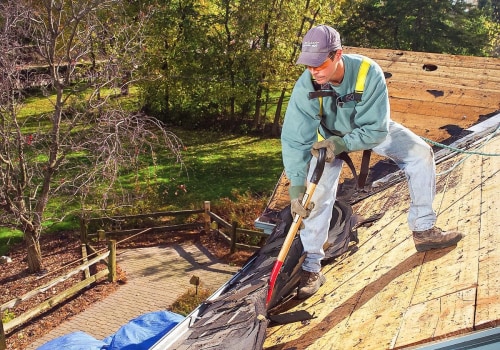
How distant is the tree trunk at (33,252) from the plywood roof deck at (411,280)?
837 centimetres

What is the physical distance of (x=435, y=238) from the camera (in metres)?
4.23

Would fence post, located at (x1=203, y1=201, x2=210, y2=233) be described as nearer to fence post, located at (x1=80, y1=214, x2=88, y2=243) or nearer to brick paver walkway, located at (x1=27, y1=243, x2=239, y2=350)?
brick paver walkway, located at (x1=27, y1=243, x2=239, y2=350)

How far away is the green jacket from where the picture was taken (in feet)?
12.4

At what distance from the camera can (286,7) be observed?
75.4 feet

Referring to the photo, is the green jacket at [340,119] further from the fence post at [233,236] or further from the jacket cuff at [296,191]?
the fence post at [233,236]

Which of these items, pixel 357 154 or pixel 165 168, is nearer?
pixel 357 154

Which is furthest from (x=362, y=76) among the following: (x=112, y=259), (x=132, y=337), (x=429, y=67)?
(x=112, y=259)

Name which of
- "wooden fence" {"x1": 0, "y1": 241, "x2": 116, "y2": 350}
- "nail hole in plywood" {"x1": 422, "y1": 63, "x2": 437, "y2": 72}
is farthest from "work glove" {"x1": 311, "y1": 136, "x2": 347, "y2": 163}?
"wooden fence" {"x1": 0, "y1": 241, "x2": 116, "y2": 350}

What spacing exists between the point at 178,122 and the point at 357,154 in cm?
2029

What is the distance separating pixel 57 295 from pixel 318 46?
10.2 metres

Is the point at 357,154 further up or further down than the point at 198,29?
further down

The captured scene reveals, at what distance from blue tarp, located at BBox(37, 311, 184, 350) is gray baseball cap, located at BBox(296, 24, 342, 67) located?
4.96 meters

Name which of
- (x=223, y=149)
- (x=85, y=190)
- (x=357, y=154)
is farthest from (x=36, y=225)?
(x=223, y=149)

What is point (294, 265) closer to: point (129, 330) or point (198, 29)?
point (129, 330)
